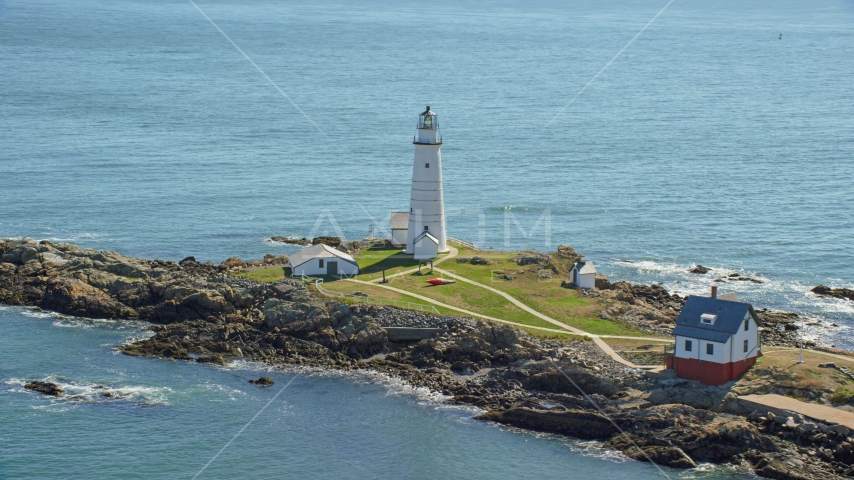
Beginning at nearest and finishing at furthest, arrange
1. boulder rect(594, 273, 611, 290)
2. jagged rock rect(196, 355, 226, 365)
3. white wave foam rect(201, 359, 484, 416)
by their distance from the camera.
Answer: white wave foam rect(201, 359, 484, 416) → jagged rock rect(196, 355, 226, 365) → boulder rect(594, 273, 611, 290)

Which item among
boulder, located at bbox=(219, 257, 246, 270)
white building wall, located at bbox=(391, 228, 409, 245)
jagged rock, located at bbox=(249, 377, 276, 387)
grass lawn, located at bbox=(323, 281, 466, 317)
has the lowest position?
jagged rock, located at bbox=(249, 377, 276, 387)

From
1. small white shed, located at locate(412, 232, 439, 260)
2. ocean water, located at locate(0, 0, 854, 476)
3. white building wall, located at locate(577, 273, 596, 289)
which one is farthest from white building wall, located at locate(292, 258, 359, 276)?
white building wall, located at locate(577, 273, 596, 289)

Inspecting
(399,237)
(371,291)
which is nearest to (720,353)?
(371,291)

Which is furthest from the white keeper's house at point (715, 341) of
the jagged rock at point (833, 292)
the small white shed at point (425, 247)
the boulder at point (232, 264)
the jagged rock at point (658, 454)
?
the boulder at point (232, 264)

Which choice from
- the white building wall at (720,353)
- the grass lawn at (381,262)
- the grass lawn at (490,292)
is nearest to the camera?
the white building wall at (720,353)

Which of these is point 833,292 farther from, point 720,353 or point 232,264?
point 232,264

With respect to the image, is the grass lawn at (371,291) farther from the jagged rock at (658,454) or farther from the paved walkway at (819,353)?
the paved walkway at (819,353)

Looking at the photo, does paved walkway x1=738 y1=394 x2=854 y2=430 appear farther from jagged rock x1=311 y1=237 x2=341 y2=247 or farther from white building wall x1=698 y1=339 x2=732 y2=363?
jagged rock x1=311 y1=237 x2=341 y2=247
